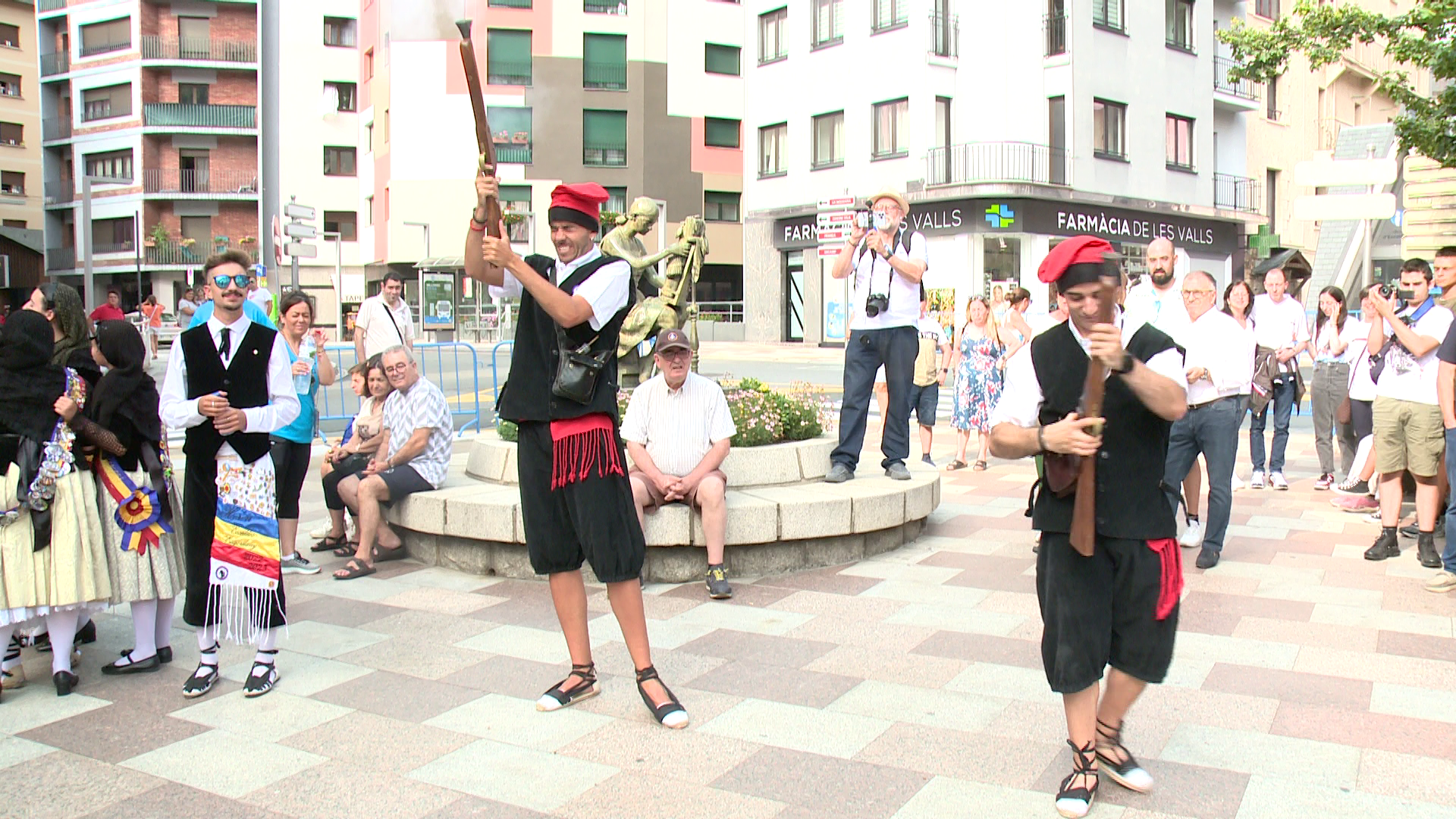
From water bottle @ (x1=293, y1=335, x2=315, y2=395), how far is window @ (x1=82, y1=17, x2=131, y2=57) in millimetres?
55282

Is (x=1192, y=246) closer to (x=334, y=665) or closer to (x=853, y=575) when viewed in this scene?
(x=853, y=575)

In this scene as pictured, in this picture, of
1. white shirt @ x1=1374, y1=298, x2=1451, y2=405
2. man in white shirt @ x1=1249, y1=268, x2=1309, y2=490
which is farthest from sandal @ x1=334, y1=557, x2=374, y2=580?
man in white shirt @ x1=1249, y1=268, x2=1309, y2=490

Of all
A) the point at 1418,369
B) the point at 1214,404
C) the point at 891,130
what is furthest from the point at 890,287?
the point at 891,130

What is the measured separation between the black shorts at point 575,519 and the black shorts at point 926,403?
6.95 m

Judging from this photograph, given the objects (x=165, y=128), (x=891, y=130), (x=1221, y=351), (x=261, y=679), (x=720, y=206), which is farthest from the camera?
(x=165, y=128)

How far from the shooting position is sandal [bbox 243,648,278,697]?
4.91 m

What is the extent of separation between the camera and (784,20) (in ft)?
117

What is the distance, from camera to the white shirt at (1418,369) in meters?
7.16

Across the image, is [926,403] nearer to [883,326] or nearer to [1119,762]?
[883,326]

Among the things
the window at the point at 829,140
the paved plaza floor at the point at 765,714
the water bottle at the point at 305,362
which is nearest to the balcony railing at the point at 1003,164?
the window at the point at 829,140

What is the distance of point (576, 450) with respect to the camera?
4547mm

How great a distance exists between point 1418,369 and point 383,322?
744 centimetres

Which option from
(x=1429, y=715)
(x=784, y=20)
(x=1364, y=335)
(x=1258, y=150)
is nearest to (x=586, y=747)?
(x=1429, y=715)

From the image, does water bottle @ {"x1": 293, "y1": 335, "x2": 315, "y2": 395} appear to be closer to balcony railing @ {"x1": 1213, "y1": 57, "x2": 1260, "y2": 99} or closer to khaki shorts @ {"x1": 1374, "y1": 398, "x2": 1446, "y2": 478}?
khaki shorts @ {"x1": 1374, "y1": 398, "x2": 1446, "y2": 478}
